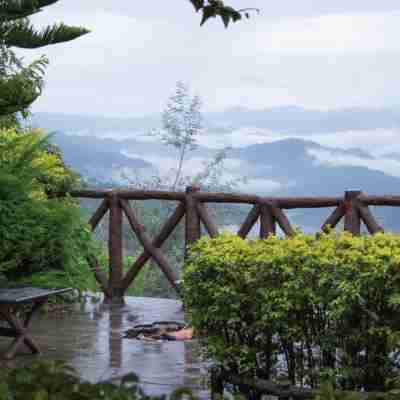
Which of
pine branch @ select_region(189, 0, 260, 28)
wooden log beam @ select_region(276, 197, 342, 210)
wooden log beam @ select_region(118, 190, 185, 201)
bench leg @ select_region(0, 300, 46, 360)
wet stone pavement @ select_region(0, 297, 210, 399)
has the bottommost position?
wet stone pavement @ select_region(0, 297, 210, 399)

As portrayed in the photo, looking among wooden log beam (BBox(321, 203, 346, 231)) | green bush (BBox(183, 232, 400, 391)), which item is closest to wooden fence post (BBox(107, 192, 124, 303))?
wooden log beam (BBox(321, 203, 346, 231))

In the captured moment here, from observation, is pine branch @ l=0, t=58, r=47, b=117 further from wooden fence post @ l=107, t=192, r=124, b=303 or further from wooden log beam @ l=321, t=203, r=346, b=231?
wooden log beam @ l=321, t=203, r=346, b=231

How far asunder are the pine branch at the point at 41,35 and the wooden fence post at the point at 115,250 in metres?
1.61

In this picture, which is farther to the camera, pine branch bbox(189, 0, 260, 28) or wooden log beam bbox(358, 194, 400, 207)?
wooden log beam bbox(358, 194, 400, 207)

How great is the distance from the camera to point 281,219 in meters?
9.85

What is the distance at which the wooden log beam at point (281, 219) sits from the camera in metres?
9.84

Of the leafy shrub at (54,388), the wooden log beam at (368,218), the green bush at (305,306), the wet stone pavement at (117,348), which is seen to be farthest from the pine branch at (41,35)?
the leafy shrub at (54,388)

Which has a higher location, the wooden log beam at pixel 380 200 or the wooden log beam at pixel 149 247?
the wooden log beam at pixel 380 200

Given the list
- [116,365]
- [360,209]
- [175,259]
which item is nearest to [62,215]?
[116,365]

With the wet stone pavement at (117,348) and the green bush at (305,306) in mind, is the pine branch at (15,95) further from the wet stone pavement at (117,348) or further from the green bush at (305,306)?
the green bush at (305,306)

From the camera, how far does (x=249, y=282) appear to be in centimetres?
537

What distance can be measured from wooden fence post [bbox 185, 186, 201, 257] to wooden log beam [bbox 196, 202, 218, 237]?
0.17 ft

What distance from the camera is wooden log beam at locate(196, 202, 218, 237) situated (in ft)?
32.7

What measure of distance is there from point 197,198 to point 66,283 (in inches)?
89.2
